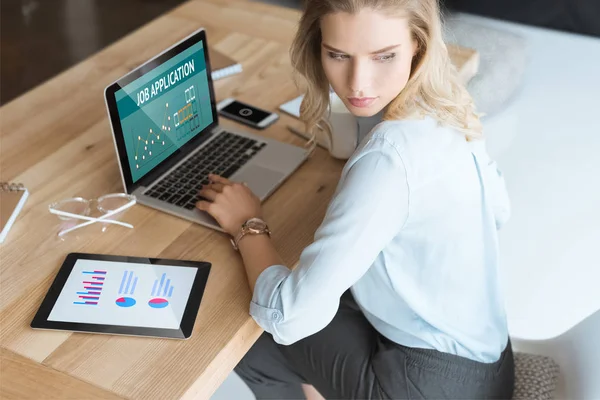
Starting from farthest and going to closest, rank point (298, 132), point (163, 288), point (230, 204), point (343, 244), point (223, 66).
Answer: point (223, 66), point (298, 132), point (230, 204), point (163, 288), point (343, 244)

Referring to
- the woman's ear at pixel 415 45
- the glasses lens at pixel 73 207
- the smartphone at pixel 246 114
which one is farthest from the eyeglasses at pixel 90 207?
the woman's ear at pixel 415 45

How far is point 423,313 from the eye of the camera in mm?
1210

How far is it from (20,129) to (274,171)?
563 mm

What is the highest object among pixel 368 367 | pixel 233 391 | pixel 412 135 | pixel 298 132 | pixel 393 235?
pixel 412 135

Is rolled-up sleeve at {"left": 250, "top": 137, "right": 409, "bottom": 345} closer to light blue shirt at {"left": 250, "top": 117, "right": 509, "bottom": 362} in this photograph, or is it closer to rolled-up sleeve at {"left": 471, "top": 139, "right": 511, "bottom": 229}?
light blue shirt at {"left": 250, "top": 117, "right": 509, "bottom": 362}

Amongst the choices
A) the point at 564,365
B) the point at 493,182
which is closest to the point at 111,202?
the point at 493,182

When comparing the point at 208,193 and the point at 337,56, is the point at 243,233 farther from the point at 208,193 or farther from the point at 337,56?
the point at 337,56

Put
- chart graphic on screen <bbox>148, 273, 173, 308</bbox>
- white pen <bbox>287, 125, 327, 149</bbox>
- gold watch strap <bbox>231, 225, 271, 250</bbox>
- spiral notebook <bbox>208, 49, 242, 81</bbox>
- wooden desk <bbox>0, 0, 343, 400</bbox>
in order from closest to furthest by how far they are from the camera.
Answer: wooden desk <bbox>0, 0, 343, 400</bbox>
chart graphic on screen <bbox>148, 273, 173, 308</bbox>
gold watch strap <bbox>231, 225, 271, 250</bbox>
white pen <bbox>287, 125, 327, 149</bbox>
spiral notebook <bbox>208, 49, 242, 81</bbox>

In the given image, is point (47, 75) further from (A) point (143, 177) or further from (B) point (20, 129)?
(A) point (143, 177)

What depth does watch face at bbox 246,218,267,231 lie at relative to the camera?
1197 mm

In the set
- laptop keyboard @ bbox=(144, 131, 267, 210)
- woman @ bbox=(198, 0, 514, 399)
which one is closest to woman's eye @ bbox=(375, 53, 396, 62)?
woman @ bbox=(198, 0, 514, 399)

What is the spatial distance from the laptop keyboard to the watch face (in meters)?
0.14

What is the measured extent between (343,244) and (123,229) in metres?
0.45

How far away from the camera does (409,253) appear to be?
3.84ft
